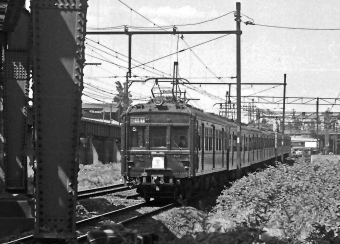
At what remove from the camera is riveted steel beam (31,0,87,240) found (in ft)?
27.6

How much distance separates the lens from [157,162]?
1991 centimetres

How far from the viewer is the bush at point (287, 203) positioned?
1161 centimetres

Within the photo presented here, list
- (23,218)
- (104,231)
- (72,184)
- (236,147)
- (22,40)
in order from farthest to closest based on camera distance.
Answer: (236,147)
(22,40)
(23,218)
(72,184)
(104,231)

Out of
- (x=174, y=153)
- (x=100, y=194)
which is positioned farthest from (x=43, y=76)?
(x=100, y=194)

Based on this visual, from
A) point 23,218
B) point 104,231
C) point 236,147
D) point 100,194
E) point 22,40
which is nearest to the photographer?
point 104,231

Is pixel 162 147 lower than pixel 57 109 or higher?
lower

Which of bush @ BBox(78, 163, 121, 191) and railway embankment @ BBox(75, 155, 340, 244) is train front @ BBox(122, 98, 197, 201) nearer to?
railway embankment @ BBox(75, 155, 340, 244)

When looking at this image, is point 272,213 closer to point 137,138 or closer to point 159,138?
point 159,138

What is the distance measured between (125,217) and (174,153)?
3424 millimetres

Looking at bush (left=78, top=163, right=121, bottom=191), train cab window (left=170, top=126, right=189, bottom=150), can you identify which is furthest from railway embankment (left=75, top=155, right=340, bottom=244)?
bush (left=78, top=163, right=121, bottom=191)

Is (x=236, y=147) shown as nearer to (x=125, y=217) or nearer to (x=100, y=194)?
(x=100, y=194)

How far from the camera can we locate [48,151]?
844cm

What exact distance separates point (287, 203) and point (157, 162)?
5439 millimetres

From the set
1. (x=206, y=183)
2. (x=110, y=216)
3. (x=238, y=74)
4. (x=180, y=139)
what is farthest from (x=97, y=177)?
(x=110, y=216)
